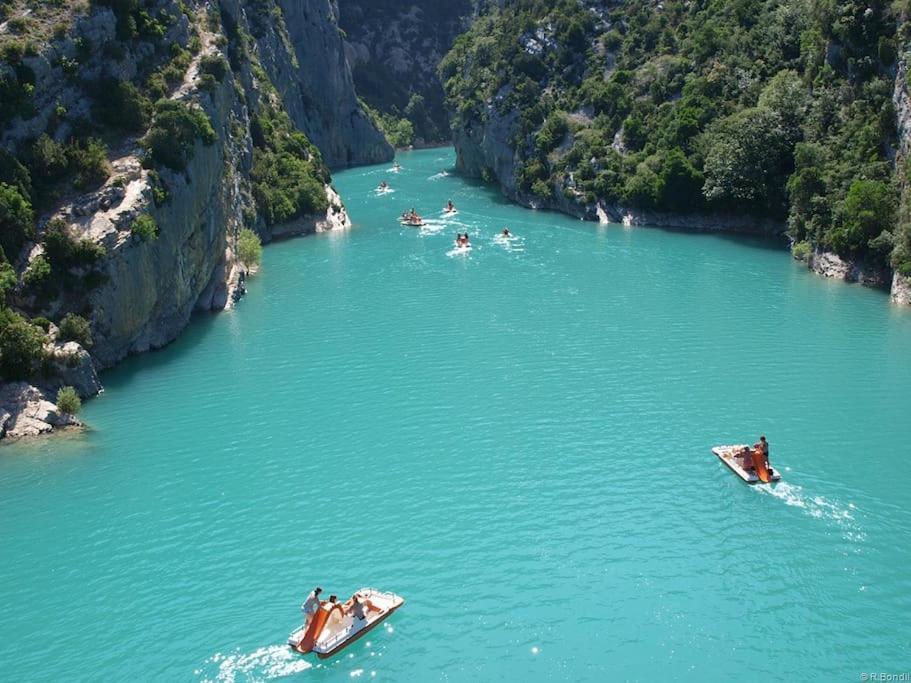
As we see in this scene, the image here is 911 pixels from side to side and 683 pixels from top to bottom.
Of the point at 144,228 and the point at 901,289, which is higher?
the point at 144,228

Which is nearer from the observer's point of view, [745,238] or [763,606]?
[763,606]

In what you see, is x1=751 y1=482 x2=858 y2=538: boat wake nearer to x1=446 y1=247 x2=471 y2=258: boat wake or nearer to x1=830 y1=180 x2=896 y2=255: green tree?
x1=830 y1=180 x2=896 y2=255: green tree

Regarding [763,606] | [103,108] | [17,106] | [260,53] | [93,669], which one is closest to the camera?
[93,669]

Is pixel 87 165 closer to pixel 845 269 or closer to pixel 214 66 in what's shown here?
pixel 214 66

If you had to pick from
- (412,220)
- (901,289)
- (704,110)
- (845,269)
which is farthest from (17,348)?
(704,110)

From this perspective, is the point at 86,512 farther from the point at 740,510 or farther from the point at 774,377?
the point at 774,377

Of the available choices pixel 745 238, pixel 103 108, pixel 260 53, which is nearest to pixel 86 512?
pixel 103 108

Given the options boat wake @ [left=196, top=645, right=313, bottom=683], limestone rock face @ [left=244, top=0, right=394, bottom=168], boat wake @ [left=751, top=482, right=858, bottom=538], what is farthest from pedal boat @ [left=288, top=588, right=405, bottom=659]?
limestone rock face @ [left=244, top=0, right=394, bottom=168]
